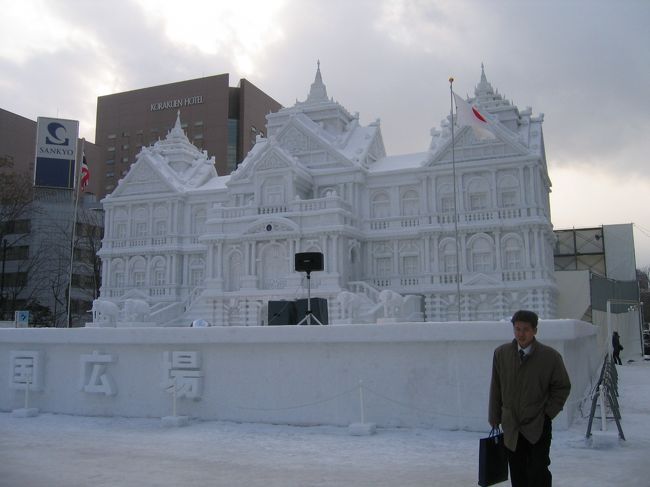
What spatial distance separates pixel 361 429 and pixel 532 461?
567 centimetres

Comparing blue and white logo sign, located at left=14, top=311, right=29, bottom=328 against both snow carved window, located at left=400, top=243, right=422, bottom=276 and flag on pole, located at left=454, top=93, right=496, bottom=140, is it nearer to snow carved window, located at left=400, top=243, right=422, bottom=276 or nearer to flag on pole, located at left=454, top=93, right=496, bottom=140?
snow carved window, located at left=400, top=243, right=422, bottom=276

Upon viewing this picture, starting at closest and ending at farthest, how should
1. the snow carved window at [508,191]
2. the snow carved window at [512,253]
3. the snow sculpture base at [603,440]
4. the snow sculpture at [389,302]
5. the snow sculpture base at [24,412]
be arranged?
1. the snow sculpture base at [603,440]
2. the snow sculpture base at [24,412]
3. the snow sculpture at [389,302]
4. the snow carved window at [512,253]
5. the snow carved window at [508,191]

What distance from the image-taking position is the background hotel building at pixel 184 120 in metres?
107

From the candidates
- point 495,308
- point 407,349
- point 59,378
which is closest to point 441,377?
point 407,349

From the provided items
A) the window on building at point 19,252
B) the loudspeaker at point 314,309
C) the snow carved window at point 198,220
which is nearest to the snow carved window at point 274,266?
the snow carved window at point 198,220

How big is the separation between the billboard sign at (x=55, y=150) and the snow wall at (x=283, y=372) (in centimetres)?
2460

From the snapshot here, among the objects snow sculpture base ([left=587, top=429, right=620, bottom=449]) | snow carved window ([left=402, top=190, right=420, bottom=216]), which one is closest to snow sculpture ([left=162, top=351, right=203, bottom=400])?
snow sculpture base ([left=587, top=429, right=620, bottom=449])

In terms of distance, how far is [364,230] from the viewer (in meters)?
44.3

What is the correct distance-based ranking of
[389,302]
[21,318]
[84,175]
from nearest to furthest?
[84,175] → [389,302] → [21,318]

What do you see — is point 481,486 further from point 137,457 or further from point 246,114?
point 246,114

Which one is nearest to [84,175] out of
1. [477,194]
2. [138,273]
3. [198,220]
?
[198,220]

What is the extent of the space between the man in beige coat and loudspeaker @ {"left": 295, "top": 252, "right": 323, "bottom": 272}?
12031mm

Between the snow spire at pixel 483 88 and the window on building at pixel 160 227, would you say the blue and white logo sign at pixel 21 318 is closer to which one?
the window on building at pixel 160 227

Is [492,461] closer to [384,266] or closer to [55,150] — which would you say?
[55,150]
